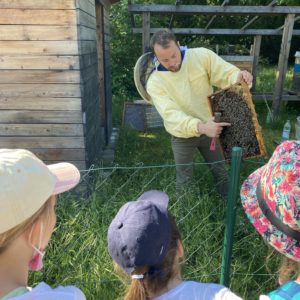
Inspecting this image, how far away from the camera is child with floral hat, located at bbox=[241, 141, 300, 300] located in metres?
1.30

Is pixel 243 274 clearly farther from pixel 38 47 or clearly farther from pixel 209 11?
pixel 209 11

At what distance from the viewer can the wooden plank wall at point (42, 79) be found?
12.0ft

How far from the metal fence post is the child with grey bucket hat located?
0.84m

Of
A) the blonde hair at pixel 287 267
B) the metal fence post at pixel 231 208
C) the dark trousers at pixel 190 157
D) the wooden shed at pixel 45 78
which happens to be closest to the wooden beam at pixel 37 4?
the wooden shed at pixel 45 78

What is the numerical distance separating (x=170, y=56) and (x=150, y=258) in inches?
88.2

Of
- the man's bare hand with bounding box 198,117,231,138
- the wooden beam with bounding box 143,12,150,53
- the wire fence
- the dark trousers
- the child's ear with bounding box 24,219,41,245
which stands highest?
the wooden beam with bounding box 143,12,150,53

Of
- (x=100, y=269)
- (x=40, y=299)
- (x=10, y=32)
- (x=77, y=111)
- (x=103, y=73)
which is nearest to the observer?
(x=40, y=299)

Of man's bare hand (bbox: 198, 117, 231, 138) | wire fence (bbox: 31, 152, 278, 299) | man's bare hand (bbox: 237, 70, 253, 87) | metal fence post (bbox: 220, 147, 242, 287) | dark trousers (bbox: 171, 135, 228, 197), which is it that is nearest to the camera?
metal fence post (bbox: 220, 147, 242, 287)

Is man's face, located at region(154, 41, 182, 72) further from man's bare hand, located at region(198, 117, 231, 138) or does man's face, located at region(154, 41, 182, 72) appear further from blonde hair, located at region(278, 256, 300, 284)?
blonde hair, located at region(278, 256, 300, 284)

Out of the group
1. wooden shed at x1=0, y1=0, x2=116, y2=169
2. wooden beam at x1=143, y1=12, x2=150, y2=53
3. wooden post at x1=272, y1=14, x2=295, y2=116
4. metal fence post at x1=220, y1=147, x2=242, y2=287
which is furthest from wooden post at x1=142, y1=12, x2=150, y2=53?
metal fence post at x1=220, y1=147, x2=242, y2=287

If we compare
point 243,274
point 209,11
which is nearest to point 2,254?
point 243,274

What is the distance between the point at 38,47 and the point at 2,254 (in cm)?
296

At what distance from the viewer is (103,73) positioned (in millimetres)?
6395

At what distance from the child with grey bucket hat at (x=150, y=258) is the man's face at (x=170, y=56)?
2.04m
